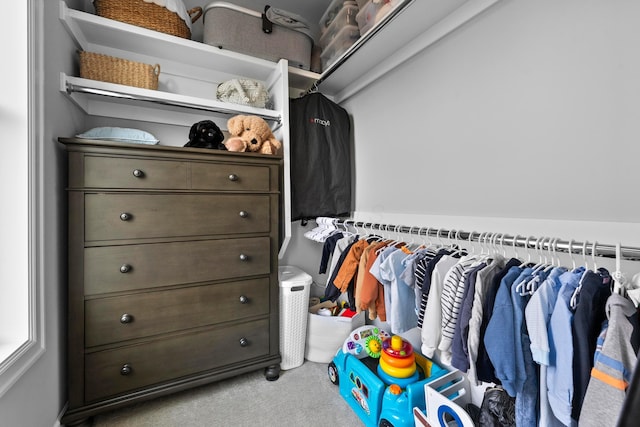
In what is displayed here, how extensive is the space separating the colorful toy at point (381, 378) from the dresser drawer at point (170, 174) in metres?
1.12

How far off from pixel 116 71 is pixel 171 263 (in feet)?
3.56

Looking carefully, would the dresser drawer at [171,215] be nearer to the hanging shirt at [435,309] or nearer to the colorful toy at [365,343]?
the colorful toy at [365,343]

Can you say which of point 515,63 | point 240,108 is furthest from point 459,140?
point 240,108

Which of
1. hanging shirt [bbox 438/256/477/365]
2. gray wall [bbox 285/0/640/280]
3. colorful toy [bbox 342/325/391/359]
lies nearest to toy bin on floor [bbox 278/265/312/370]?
colorful toy [bbox 342/325/391/359]

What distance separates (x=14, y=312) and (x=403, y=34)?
2.13 m

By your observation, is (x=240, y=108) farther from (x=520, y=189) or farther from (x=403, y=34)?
(x=520, y=189)

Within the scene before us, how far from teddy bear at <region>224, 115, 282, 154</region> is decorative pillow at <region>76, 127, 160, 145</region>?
42 centimetres

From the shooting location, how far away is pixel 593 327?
68 cm

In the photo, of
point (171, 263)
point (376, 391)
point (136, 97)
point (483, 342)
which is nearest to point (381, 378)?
point (376, 391)

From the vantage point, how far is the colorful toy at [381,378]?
3.89 ft

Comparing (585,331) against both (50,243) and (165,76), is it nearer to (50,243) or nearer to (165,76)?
(50,243)

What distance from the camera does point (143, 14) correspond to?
148 cm

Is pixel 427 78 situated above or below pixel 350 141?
above

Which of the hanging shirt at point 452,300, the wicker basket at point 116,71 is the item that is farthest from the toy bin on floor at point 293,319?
the wicker basket at point 116,71
